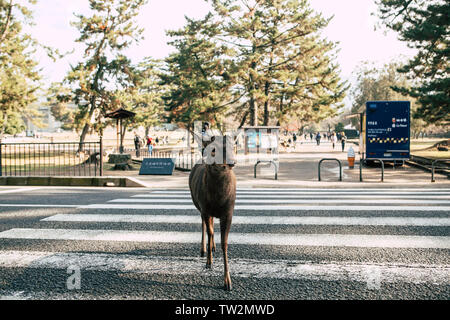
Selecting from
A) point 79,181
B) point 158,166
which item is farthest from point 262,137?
point 79,181

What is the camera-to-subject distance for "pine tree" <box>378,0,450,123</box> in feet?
74.4

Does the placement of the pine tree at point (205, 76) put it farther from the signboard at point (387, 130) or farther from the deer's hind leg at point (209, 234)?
the deer's hind leg at point (209, 234)

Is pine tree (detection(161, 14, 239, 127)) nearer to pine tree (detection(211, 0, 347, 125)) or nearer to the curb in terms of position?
pine tree (detection(211, 0, 347, 125))

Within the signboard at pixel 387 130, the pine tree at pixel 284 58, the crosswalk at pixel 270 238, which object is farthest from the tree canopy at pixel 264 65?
the crosswalk at pixel 270 238

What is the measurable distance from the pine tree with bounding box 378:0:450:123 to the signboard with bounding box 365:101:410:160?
2.93 meters

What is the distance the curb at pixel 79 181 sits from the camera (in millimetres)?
13875

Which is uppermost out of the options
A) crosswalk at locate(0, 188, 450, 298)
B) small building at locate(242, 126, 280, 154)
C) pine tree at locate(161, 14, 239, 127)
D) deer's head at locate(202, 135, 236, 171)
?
pine tree at locate(161, 14, 239, 127)

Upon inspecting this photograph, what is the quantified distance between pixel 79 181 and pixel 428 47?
25000 millimetres

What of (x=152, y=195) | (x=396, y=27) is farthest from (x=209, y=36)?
(x=152, y=195)

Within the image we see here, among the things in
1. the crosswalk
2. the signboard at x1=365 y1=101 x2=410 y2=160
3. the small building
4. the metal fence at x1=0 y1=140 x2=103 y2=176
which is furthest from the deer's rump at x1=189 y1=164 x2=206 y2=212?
the small building

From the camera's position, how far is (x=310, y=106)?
1433 inches

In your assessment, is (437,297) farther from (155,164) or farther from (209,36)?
(209,36)

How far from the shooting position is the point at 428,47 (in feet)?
87.2
